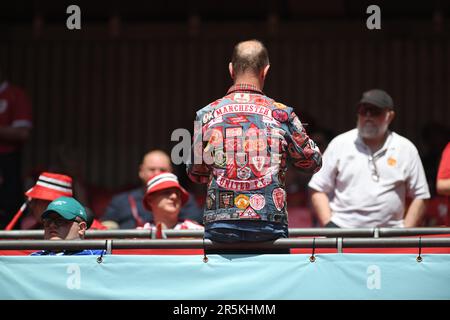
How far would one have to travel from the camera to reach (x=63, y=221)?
6.43 metres

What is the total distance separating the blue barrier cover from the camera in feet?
19.4

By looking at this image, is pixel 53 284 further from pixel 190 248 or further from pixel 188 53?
pixel 188 53

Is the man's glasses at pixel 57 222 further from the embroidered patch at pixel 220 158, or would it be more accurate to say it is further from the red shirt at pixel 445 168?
the red shirt at pixel 445 168

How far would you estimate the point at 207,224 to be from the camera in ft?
19.1

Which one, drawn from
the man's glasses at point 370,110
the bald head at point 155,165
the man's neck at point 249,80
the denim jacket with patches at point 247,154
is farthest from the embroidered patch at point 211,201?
the bald head at point 155,165

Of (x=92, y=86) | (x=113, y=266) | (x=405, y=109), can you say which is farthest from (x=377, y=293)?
(x=92, y=86)

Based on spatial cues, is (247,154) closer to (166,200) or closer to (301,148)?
(301,148)

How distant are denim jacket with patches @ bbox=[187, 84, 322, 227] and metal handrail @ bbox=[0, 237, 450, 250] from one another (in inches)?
5.7

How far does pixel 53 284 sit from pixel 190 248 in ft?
2.66

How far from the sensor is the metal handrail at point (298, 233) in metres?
6.45

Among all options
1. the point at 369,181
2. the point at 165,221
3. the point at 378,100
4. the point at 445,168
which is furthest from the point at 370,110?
the point at 165,221

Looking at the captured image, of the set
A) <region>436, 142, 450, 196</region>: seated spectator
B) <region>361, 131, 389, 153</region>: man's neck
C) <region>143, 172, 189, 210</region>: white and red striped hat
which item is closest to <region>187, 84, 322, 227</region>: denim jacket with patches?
<region>436, 142, 450, 196</region>: seated spectator

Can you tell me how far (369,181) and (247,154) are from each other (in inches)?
87.8

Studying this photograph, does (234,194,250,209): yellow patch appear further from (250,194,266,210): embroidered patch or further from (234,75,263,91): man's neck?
(234,75,263,91): man's neck
